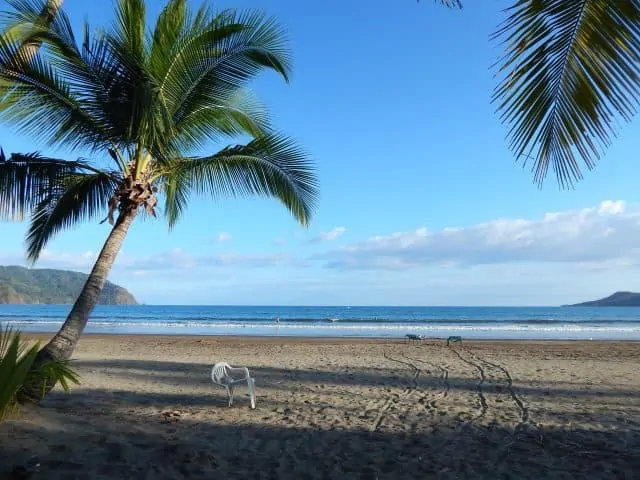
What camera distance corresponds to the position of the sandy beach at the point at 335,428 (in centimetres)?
452

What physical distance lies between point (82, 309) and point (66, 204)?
2263 mm

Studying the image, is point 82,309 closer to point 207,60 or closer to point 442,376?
point 207,60

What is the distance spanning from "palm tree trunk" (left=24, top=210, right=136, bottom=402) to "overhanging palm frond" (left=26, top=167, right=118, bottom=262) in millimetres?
916

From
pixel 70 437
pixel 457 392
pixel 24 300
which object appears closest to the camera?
pixel 70 437

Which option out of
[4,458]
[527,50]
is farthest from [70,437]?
[527,50]

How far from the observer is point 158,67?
6.44m

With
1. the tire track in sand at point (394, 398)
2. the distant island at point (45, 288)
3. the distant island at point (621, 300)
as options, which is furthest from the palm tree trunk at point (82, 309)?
the distant island at point (621, 300)

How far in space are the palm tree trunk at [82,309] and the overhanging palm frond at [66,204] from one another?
0.92m

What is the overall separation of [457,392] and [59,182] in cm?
644

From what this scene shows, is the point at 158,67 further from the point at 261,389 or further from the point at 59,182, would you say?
the point at 261,389

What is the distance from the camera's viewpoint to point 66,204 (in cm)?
753

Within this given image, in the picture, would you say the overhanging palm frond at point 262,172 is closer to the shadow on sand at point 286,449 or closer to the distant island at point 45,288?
the shadow on sand at point 286,449

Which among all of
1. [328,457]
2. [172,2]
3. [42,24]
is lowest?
[328,457]

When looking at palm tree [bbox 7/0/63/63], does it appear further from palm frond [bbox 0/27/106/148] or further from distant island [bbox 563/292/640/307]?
distant island [bbox 563/292/640/307]
